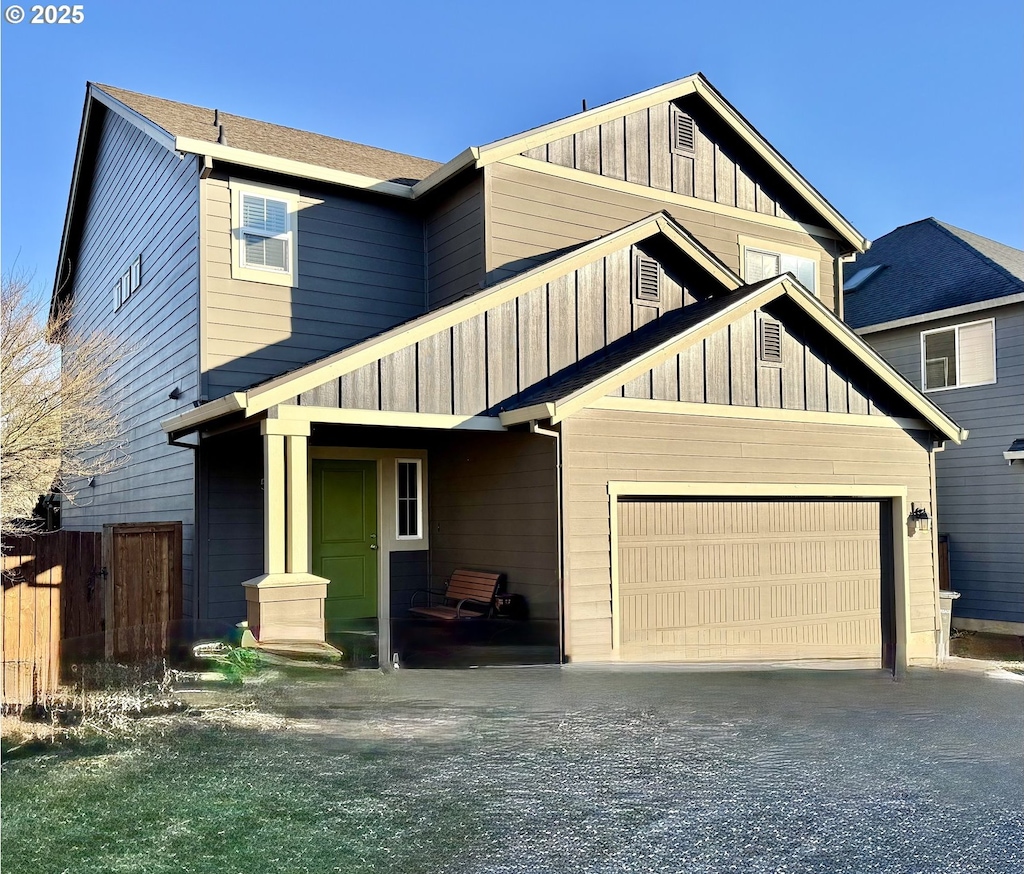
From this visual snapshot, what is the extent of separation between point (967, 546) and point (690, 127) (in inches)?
348

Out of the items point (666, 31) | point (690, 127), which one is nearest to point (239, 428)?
point (690, 127)

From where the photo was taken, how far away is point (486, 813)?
4465 millimetres

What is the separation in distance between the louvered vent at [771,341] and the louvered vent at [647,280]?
4.38 feet

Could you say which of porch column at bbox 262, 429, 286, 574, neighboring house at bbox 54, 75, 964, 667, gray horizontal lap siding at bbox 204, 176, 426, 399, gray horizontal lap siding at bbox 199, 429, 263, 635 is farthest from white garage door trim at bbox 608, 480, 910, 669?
gray horizontal lap siding at bbox 204, 176, 426, 399

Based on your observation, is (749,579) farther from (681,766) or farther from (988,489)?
(988,489)

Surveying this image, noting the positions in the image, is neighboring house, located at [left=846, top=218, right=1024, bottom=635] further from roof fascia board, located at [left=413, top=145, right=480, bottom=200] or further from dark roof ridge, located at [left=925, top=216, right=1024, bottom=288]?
roof fascia board, located at [left=413, top=145, right=480, bottom=200]

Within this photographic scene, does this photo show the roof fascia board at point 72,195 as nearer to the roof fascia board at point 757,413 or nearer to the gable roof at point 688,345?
the gable roof at point 688,345

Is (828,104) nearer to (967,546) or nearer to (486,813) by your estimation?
(967,546)

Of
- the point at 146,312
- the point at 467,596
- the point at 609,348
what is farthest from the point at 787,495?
the point at 146,312

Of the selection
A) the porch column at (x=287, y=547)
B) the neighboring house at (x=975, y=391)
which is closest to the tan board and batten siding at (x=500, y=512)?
the porch column at (x=287, y=547)

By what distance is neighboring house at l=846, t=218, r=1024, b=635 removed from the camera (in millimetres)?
15016

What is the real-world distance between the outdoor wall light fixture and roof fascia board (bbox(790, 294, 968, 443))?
1056 millimetres

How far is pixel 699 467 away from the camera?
32.9 feet

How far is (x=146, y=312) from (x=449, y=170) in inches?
191
